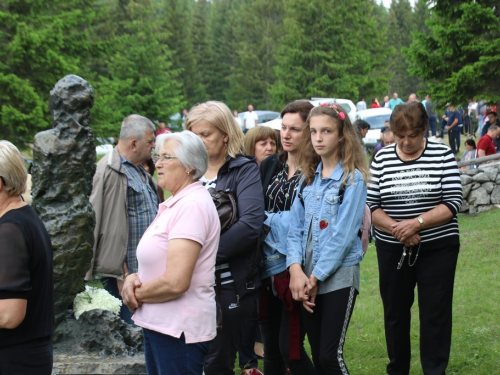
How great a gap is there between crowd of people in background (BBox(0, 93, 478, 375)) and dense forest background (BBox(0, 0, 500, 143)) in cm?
1063

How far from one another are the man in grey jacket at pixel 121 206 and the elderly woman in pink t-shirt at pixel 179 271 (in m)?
2.38

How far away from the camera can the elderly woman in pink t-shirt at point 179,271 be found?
339 cm

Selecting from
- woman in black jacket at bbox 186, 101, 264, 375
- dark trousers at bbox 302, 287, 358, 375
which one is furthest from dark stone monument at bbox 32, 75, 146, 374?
dark trousers at bbox 302, 287, 358, 375

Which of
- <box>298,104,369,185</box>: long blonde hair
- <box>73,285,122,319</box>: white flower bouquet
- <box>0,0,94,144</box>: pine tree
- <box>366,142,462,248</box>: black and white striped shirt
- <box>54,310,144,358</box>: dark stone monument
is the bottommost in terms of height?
<box>54,310,144,358</box>: dark stone monument

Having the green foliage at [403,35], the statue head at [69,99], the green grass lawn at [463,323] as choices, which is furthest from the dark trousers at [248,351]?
the green foliage at [403,35]

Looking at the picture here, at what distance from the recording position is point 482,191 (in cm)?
1374

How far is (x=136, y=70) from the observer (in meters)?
31.7

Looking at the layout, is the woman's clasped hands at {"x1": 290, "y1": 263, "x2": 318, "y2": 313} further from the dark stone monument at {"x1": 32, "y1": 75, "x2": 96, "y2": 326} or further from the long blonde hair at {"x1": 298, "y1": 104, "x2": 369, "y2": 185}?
the dark stone monument at {"x1": 32, "y1": 75, "x2": 96, "y2": 326}

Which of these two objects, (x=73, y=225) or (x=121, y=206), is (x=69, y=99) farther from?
(x=121, y=206)

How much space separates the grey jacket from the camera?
234 inches

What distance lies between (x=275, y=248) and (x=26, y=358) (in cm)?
192

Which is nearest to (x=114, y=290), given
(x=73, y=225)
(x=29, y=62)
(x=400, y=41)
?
(x=73, y=225)

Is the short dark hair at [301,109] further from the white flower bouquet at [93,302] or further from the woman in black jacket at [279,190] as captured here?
the white flower bouquet at [93,302]

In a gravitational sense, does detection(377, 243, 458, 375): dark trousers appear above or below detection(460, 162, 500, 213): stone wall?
above
